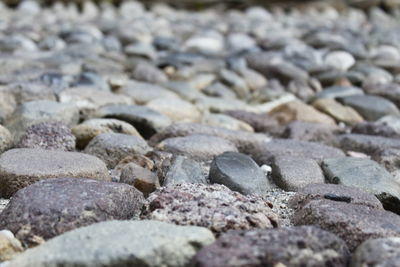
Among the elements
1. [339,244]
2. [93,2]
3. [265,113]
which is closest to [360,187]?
[339,244]

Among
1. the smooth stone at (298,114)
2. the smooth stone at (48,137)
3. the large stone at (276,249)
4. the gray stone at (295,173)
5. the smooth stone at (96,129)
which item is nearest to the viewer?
the large stone at (276,249)

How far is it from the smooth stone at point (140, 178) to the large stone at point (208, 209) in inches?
4.8

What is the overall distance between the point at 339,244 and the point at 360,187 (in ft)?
1.67

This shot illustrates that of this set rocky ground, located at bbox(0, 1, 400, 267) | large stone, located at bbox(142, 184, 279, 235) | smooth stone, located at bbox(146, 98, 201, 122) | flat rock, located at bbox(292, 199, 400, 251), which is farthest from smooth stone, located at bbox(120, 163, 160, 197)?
smooth stone, located at bbox(146, 98, 201, 122)

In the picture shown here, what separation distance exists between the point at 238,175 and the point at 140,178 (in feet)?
0.94

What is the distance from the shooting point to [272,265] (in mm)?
977

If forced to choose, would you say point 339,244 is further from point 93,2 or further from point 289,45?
point 93,2

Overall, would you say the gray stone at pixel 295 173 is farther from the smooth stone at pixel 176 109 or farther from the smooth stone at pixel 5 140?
the smooth stone at pixel 5 140

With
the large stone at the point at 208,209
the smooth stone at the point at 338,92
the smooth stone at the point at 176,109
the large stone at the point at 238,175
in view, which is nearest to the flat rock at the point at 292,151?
the large stone at the point at 238,175

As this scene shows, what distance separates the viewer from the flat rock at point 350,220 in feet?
3.76

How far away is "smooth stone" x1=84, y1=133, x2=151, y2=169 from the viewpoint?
171cm

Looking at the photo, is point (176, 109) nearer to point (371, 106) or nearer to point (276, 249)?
point (371, 106)

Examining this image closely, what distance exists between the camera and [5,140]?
5.54ft

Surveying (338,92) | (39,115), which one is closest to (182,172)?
(39,115)
